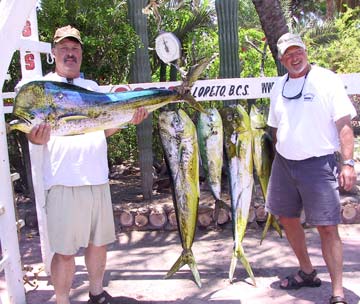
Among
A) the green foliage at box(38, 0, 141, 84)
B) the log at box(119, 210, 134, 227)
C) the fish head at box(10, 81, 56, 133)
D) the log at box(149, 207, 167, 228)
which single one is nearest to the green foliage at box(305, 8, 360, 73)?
the green foliage at box(38, 0, 141, 84)

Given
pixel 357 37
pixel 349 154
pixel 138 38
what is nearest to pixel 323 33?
pixel 357 37

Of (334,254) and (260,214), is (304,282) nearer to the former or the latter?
(334,254)

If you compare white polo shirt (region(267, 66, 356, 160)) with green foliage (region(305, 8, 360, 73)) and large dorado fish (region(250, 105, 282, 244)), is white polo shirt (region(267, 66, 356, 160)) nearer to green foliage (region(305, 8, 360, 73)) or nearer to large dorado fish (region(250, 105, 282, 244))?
large dorado fish (region(250, 105, 282, 244))

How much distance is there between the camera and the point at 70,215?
9.64ft

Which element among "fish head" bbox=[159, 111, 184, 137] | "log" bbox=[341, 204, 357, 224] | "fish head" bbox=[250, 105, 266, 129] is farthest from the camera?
"log" bbox=[341, 204, 357, 224]

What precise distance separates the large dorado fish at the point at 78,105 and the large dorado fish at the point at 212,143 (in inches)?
8.5

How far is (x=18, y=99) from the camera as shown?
108 inches

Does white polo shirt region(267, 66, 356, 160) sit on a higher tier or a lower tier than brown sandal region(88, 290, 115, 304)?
higher

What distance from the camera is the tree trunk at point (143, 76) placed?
19.0 ft

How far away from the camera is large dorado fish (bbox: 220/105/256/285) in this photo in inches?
128

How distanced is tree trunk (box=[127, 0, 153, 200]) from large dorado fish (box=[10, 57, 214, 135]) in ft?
9.14

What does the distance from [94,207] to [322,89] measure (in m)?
1.71

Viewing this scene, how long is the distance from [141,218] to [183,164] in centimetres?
223

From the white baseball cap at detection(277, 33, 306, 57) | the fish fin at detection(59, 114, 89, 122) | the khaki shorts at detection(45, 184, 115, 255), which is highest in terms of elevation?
the white baseball cap at detection(277, 33, 306, 57)
